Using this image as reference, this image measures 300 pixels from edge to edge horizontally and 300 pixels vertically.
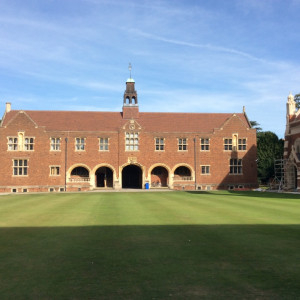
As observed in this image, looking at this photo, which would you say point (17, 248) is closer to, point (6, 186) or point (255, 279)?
point (255, 279)

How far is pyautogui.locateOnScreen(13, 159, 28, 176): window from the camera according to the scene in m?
44.9

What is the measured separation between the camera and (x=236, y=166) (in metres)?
48.1

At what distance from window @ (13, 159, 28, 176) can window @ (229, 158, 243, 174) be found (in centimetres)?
2664

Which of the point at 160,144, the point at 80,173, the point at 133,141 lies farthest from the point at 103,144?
the point at 160,144

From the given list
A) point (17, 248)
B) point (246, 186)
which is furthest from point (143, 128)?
point (17, 248)

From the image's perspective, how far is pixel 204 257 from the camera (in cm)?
739

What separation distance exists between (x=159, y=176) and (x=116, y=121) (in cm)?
958

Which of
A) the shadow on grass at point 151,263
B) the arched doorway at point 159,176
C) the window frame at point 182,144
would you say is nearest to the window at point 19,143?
the arched doorway at point 159,176

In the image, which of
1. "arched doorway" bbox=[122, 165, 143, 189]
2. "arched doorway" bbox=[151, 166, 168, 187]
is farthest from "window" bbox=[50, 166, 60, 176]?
"arched doorway" bbox=[151, 166, 168, 187]

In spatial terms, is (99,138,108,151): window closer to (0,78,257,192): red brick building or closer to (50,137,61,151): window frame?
(0,78,257,192): red brick building

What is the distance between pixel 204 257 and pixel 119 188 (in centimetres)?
3853

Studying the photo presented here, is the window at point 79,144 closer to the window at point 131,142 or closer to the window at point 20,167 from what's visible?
the window at point 131,142

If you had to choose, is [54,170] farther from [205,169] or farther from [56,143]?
[205,169]

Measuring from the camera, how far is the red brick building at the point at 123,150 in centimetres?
4519
